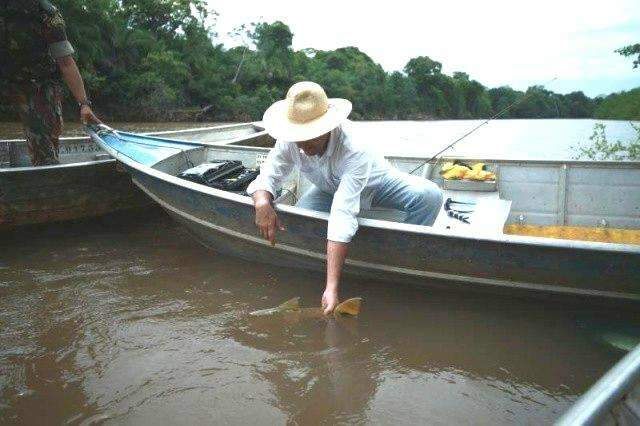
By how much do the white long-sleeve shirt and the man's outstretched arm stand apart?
5 cm

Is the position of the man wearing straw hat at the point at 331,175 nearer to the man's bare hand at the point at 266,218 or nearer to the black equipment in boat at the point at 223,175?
the man's bare hand at the point at 266,218

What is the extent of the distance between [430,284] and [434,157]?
1.62 m

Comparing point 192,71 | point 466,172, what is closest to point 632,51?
point 466,172

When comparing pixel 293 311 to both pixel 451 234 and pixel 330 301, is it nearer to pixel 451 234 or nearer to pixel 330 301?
pixel 330 301

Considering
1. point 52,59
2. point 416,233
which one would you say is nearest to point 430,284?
point 416,233

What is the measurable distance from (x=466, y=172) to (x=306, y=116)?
2.30 metres

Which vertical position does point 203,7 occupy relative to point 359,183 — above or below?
above

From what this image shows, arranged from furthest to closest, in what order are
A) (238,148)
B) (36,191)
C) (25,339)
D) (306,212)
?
1. (238,148)
2. (36,191)
3. (306,212)
4. (25,339)

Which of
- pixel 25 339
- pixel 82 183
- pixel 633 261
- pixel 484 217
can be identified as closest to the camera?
pixel 633 261

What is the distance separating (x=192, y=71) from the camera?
40.8m

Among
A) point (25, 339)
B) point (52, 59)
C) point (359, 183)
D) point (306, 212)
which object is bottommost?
point (25, 339)

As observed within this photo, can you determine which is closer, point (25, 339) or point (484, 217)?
point (25, 339)

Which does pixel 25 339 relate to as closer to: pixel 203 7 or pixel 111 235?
pixel 111 235

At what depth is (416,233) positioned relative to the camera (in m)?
3.01
